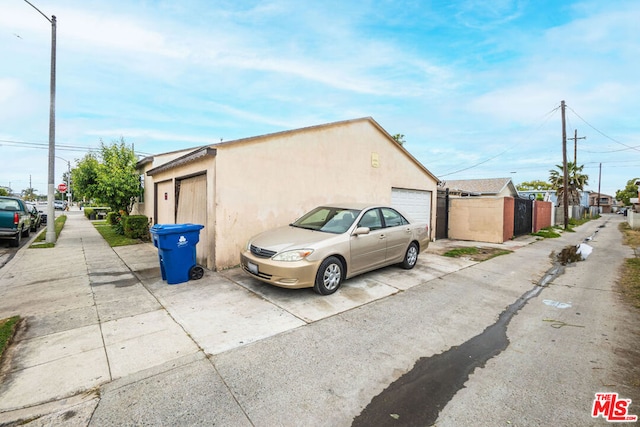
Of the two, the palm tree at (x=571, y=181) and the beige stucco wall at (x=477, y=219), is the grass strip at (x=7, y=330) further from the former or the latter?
the palm tree at (x=571, y=181)

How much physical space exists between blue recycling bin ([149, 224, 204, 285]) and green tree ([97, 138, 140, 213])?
874 cm

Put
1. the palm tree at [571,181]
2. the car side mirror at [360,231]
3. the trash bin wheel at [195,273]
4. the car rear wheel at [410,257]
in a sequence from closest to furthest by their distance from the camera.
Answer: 1. the car side mirror at [360,231]
2. the trash bin wheel at [195,273]
3. the car rear wheel at [410,257]
4. the palm tree at [571,181]

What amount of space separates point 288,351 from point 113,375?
164 centimetres

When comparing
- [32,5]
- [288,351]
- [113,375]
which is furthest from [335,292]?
[32,5]

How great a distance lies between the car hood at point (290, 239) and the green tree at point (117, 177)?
10.2 m

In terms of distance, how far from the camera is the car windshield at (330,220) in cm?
533

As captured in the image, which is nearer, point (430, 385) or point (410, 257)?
point (430, 385)

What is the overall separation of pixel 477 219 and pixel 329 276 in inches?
368

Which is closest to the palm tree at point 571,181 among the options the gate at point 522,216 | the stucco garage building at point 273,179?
the gate at point 522,216

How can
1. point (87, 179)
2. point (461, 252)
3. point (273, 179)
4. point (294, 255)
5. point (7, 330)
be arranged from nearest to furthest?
1. point (7, 330)
2. point (294, 255)
3. point (273, 179)
4. point (461, 252)
5. point (87, 179)

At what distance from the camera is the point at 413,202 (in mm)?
11086

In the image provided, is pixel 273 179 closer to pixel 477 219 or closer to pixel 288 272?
pixel 288 272

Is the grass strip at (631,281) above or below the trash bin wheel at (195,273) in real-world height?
below

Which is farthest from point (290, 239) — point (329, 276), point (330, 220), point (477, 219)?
point (477, 219)
